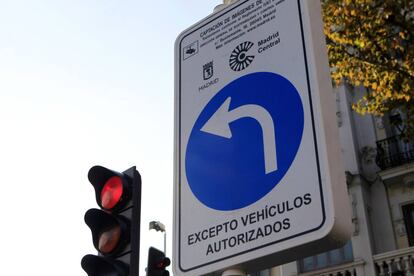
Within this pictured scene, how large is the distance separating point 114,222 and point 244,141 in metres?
1.51

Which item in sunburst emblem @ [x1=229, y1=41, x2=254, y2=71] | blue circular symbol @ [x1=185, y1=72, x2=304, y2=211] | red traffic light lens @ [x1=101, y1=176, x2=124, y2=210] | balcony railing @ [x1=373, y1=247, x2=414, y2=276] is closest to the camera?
blue circular symbol @ [x1=185, y1=72, x2=304, y2=211]

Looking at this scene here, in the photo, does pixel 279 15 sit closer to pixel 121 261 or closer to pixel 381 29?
pixel 121 261

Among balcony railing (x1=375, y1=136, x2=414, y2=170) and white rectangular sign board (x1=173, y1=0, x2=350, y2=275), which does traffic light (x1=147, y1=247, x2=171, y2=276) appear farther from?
balcony railing (x1=375, y1=136, x2=414, y2=170)

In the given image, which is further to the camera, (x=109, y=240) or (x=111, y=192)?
(x=111, y=192)

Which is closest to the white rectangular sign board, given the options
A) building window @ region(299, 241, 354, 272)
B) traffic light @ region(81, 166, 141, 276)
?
traffic light @ region(81, 166, 141, 276)

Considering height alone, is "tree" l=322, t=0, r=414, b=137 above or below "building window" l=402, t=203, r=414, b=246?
above

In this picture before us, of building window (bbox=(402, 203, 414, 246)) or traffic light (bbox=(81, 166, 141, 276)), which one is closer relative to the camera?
traffic light (bbox=(81, 166, 141, 276))

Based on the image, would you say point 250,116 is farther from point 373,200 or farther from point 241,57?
point 373,200

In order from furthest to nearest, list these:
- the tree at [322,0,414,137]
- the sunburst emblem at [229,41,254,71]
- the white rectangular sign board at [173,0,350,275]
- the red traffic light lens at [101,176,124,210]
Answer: the tree at [322,0,414,137]
the red traffic light lens at [101,176,124,210]
the sunburst emblem at [229,41,254,71]
the white rectangular sign board at [173,0,350,275]

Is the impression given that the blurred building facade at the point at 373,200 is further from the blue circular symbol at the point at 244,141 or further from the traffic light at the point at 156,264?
the blue circular symbol at the point at 244,141

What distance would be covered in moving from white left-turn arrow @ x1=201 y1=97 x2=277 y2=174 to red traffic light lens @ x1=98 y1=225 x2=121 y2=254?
49.1 inches

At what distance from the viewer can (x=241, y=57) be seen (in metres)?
2.96

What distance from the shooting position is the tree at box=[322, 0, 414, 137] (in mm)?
13906

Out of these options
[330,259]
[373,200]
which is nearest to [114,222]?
[330,259]
